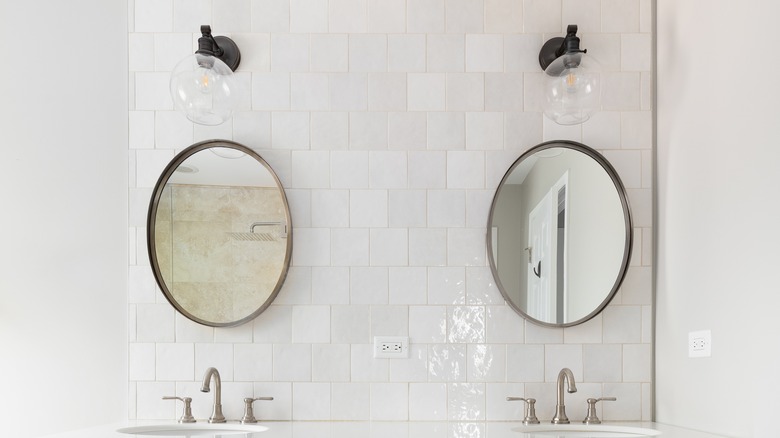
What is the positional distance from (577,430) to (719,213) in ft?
2.83

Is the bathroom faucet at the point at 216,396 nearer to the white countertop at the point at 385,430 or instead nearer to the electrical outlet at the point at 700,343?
the white countertop at the point at 385,430

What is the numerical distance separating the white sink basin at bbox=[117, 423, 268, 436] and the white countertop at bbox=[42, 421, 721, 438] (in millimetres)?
66

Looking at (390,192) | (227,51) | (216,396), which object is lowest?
(216,396)

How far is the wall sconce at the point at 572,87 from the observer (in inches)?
92.8

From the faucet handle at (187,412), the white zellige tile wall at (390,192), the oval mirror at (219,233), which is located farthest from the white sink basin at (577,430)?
the faucet handle at (187,412)

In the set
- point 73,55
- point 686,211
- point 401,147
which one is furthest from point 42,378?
point 686,211

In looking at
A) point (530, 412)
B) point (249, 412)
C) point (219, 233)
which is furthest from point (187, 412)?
point (530, 412)

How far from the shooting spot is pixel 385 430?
94.3 inches

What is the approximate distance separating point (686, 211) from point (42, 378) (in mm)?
2310

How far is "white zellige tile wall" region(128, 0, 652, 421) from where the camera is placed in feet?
8.49

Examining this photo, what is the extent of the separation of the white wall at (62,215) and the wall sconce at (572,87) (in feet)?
5.19

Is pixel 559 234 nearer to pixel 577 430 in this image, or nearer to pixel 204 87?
pixel 577 430

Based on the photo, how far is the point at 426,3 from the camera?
268 centimetres

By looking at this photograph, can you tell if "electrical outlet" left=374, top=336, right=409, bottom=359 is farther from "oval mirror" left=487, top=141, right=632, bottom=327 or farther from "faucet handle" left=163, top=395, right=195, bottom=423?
"faucet handle" left=163, top=395, right=195, bottom=423
